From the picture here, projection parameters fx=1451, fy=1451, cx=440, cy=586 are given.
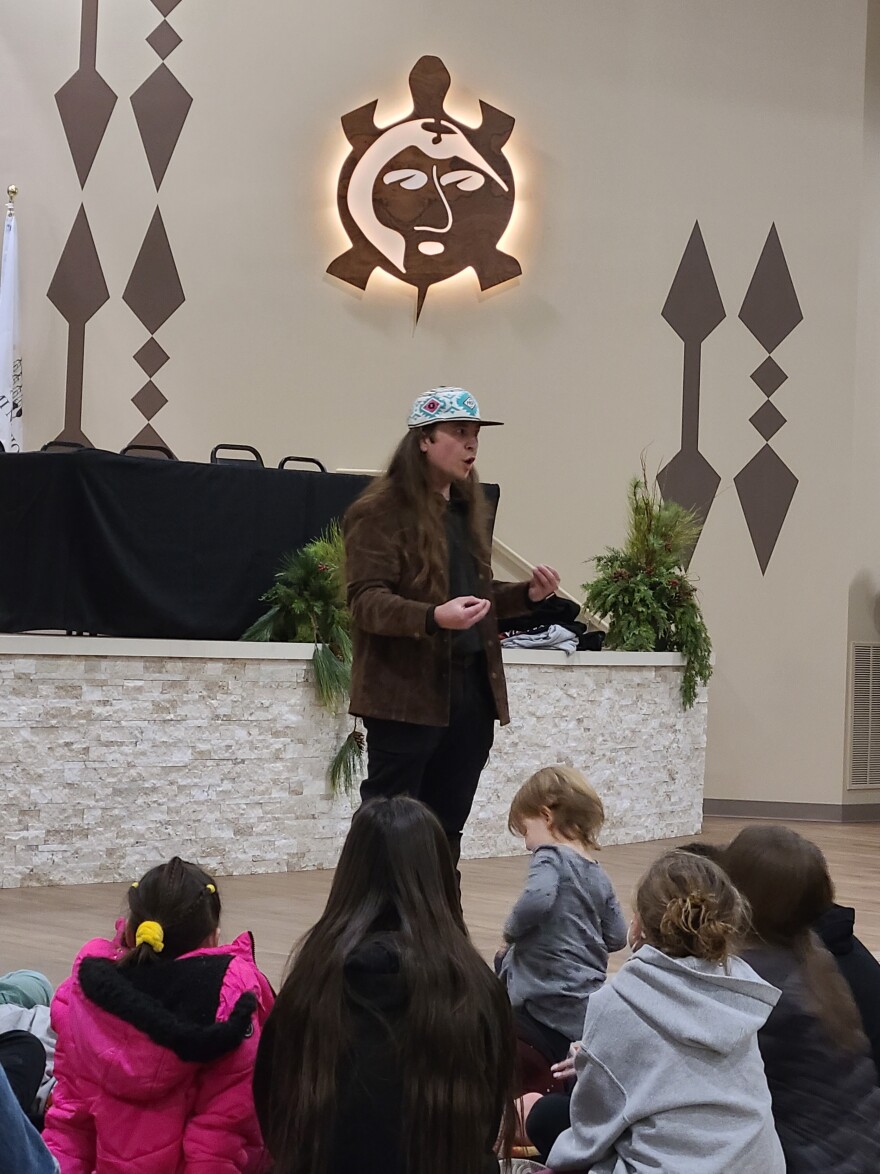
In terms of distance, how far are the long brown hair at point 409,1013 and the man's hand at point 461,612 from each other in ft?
3.56

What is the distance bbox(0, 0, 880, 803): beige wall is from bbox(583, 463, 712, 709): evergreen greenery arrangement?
108 cm

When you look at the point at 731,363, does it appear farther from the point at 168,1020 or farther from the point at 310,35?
the point at 168,1020

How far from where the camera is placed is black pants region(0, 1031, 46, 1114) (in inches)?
88.8

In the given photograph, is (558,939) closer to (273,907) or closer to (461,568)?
(461,568)

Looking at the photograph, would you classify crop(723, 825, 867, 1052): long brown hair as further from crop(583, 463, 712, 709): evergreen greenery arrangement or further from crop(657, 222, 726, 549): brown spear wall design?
crop(657, 222, 726, 549): brown spear wall design

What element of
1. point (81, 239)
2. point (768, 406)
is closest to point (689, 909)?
point (81, 239)

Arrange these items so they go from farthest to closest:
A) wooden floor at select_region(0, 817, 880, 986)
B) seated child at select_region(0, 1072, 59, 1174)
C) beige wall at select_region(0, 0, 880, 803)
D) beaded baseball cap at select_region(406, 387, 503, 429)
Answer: beige wall at select_region(0, 0, 880, 803), wooden floor at select_region(0, 817, 880, 986), beaded baseball cap at select_region(406, 387, 503, 429), seated child at select_region(0, 1072, 59, 1174)

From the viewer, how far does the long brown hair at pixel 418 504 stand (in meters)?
3.21

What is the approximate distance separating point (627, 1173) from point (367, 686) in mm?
1456

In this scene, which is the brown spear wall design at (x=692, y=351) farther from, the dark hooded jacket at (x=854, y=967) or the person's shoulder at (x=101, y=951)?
the person's shoulder at (x=101, y=951)

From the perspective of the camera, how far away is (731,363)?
8586 millimetres

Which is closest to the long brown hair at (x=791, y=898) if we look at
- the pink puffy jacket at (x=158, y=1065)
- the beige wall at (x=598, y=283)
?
the pink puffy jacket at (x=158, y=1065)

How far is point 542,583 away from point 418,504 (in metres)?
0.33

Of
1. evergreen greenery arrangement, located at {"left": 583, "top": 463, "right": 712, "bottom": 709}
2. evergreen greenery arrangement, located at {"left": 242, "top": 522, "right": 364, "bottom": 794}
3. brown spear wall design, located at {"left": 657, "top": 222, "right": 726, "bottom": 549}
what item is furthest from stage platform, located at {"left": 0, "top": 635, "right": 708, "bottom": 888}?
brown spear wall design, located at {"left": 657, "top": 222, "right": 726, "bottom": 549}
